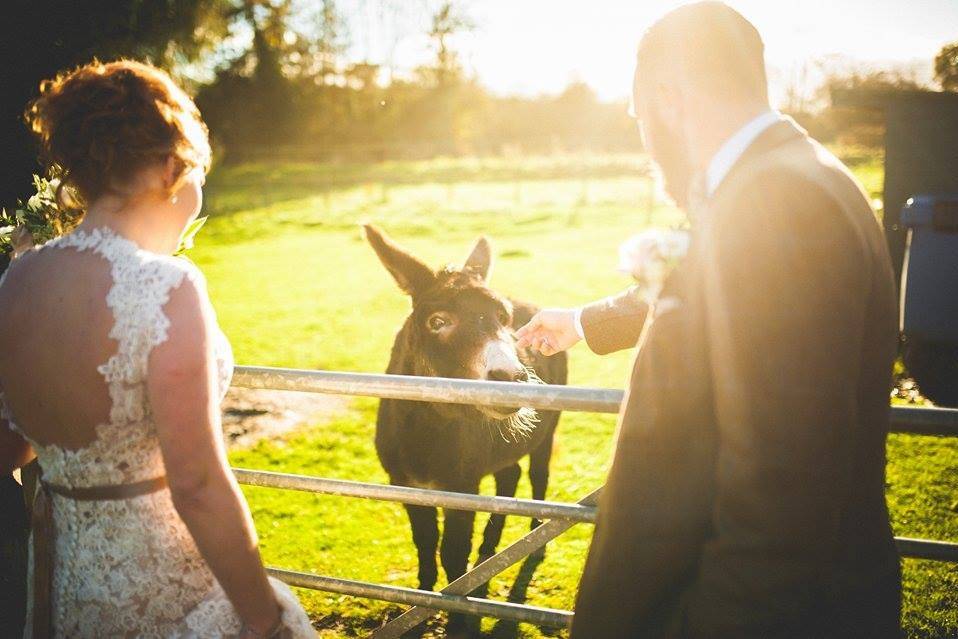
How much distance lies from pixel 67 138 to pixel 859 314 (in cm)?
193

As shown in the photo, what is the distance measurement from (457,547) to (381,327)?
25.6 feet

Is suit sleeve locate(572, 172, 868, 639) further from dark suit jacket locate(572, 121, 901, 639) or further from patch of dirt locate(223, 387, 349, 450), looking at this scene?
patch of dirt locate(223, 387, 349, 450)

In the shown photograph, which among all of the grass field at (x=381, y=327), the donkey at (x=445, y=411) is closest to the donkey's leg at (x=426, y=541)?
the donkey at (x=445, y=411)

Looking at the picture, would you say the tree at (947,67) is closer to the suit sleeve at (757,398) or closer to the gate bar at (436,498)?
the gate bar at (436,498)

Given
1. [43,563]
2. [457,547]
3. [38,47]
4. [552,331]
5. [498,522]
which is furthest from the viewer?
[498,522]

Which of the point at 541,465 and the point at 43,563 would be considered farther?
the point at 541,465

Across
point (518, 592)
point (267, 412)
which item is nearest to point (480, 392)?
point (518, 592)

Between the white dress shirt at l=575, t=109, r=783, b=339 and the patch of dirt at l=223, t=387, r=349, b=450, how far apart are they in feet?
20.5

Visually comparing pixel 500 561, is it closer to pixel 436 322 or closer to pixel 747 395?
pixel 436 322

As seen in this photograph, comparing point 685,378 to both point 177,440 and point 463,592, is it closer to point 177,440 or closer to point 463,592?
point 177,440

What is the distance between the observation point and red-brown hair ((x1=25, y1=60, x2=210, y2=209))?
157cm

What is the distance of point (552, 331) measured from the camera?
2.96 meters

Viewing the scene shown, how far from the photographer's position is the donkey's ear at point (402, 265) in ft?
12.8

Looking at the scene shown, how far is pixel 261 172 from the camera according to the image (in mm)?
40688
